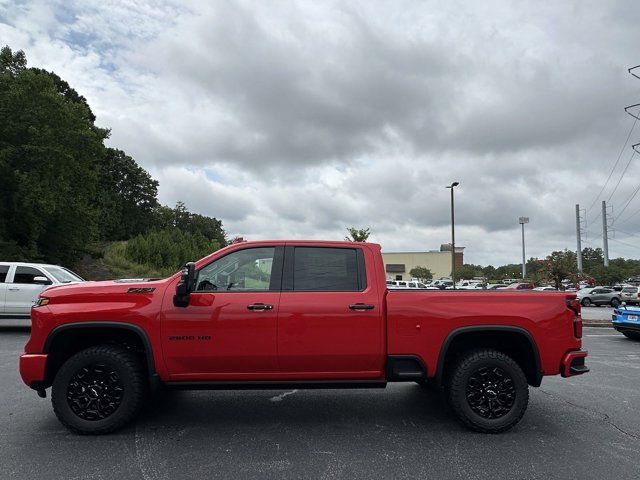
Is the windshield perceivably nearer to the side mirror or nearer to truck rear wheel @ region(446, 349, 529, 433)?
the side mirror

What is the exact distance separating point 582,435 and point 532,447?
28.9 inches

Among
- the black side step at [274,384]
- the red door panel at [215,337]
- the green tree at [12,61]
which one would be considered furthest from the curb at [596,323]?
the green tree at [12,61]

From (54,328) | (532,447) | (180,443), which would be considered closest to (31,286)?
(54,328)

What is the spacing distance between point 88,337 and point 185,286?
1.30 metres

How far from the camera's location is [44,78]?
28.9 metres

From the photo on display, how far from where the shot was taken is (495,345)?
5086 millimetres

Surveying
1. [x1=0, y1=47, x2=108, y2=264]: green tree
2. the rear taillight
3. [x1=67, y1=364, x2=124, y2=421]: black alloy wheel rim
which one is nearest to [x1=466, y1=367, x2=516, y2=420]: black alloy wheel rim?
the rear taillight

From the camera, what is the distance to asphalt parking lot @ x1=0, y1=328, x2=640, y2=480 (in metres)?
3.82

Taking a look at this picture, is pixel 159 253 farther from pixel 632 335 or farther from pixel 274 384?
pixel 274 384

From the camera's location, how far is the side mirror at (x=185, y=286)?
4.50m

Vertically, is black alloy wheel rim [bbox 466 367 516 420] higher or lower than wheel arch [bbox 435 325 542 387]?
lower

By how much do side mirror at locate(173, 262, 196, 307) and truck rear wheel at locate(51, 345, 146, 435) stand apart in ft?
2.56

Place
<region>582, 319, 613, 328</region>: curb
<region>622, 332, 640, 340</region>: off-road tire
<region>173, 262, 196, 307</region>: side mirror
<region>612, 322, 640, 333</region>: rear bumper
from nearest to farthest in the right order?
<region>173, 262, 196, 307</region>: side mirror, <region>612, 322, 640, 333</region>: rear bumper, <region>622, 332, 640, 340</region>: off-road tire, <region>582, 319, 613, 328</region>: curb

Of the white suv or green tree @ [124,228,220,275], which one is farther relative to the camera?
green tree @ [124,228,220,275]
